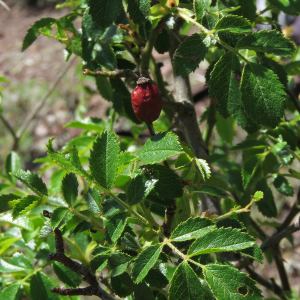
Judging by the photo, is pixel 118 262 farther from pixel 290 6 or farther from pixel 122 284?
pixel 290 6

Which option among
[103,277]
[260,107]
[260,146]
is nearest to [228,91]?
[260,107]

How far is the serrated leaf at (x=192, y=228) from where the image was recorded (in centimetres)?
71

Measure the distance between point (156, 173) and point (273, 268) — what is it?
9.08ft

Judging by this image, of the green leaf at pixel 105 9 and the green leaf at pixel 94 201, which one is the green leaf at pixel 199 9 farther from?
the green leaf at pixel 94 201

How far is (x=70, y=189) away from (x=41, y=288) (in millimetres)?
304

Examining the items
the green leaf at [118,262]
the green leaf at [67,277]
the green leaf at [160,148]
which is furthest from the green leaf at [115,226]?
the green leaf at [67,277]

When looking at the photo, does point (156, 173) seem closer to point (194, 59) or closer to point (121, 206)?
point (121, 206)

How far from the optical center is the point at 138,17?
2.51 ft

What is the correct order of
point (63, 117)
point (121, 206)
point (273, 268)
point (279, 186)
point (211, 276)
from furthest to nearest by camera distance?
point (63, 117), point (273, 268), point (279, 186), point (121, 206), point (211, 276)

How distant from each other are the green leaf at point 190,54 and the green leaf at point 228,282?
426 mm

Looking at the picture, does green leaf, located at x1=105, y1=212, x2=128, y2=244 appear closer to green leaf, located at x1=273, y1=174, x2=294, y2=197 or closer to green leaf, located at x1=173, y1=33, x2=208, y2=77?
green leaf, located at x1=173, y1=33, x2=208, y2=77

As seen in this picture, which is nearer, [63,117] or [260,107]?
[260,107]

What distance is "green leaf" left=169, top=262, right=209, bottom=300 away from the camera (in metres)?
0.67

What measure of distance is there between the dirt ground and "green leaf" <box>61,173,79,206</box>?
256cm
